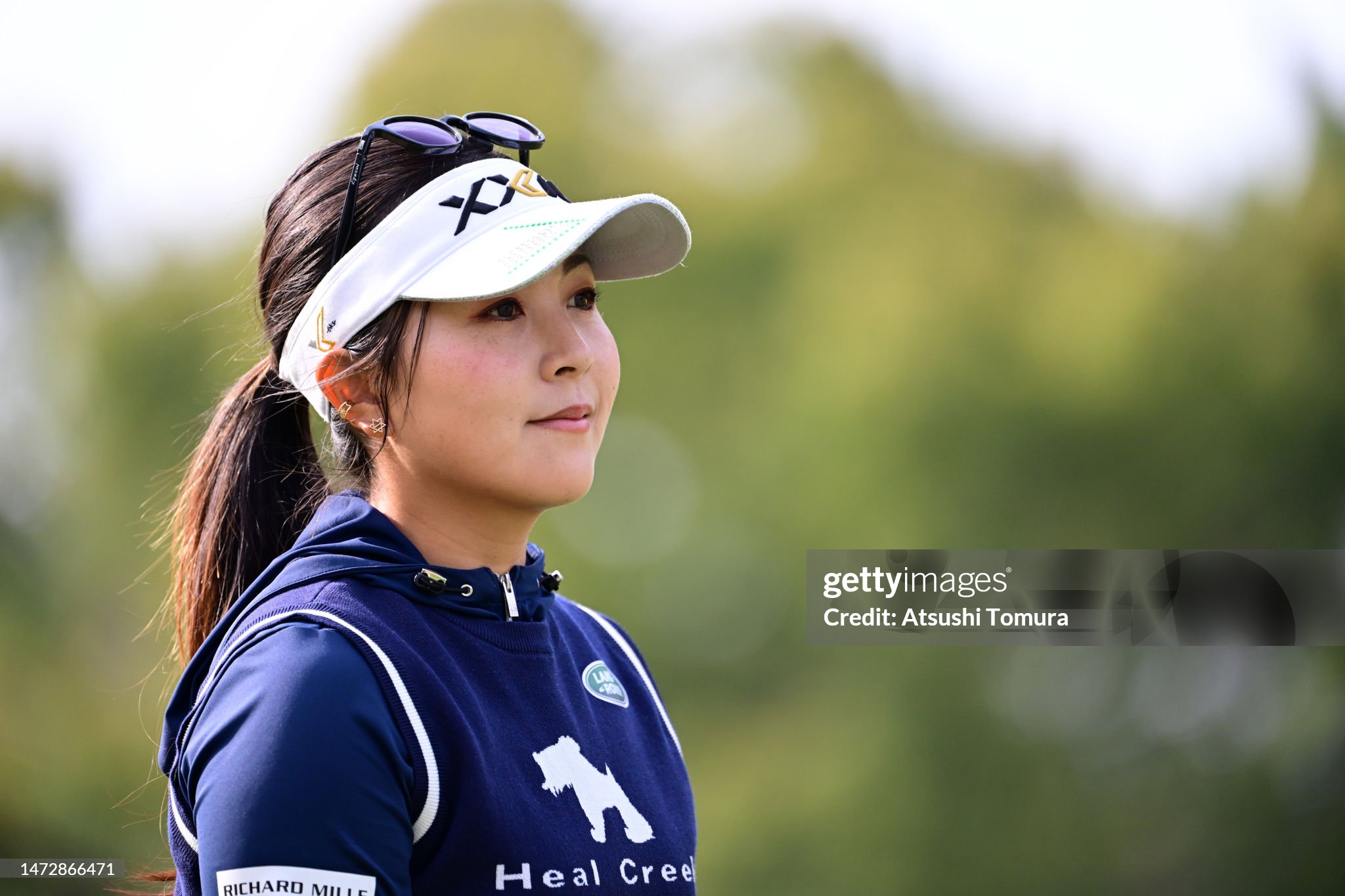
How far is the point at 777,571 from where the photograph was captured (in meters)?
6.33

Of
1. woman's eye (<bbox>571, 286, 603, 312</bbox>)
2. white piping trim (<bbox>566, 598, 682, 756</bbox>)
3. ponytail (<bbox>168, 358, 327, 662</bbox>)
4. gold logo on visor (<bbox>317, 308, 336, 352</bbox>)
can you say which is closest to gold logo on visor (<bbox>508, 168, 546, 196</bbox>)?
woman's eye (<bbox>571, 286, 603, 312</bbox>)

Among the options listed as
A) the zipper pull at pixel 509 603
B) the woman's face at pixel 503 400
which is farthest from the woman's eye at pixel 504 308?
the zipper pull at pixel 509 603

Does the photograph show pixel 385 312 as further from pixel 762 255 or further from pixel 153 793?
pixel 762 255

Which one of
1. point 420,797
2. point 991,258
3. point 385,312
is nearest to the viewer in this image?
point 420,797

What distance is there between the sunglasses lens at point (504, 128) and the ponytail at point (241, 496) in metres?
0.34

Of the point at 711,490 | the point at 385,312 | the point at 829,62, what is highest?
the point at 829,62

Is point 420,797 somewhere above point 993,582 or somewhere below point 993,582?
above

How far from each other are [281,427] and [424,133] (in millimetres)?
372

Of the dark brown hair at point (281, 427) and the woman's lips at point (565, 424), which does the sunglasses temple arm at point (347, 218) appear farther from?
the woman's lips at point (565, 424)

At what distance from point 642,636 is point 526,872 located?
5.28 metres

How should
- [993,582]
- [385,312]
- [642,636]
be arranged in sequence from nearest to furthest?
[385,312] → [993,582] → [642,636]

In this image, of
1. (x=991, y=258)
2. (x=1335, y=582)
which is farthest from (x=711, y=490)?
(x=1335, y=582)

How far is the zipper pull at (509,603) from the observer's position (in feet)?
3.71

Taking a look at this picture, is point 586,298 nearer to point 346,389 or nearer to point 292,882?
point 346,389
